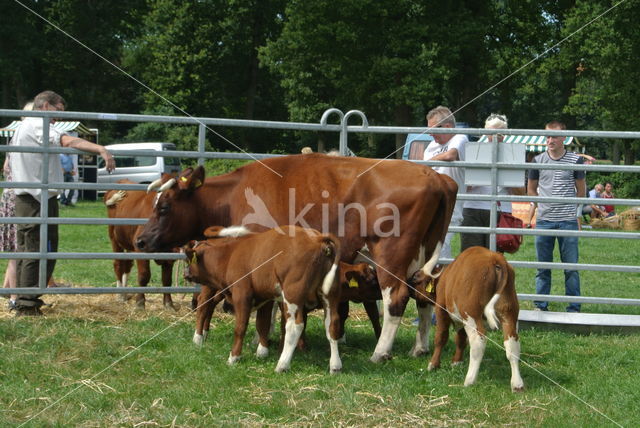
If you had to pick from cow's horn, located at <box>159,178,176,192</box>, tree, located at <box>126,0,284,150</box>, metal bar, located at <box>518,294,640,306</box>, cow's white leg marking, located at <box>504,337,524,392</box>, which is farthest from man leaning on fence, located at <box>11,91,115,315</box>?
tree, located at <box>126,0,284,150</box>

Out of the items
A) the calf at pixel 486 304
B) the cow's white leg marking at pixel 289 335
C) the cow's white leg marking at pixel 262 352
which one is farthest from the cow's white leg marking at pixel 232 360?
the calf at pixel 486 304

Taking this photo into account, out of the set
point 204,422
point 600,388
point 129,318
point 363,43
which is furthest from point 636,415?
point 363,43

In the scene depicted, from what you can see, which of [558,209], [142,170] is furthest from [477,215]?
[142,170]

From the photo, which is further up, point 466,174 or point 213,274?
point 466,174

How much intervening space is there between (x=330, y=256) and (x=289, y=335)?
2.23ft

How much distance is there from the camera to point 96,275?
39.7ft

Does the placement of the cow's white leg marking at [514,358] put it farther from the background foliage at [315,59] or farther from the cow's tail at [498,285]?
the background foliage at [315,59]

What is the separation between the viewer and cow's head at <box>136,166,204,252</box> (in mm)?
7711

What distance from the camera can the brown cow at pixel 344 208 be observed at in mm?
7164

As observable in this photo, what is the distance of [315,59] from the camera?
3847 cm

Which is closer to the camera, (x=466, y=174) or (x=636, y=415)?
(x=636, y=415)

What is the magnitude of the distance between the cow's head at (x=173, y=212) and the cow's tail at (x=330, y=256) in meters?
1.71

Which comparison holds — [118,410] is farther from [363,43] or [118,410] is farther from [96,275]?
[363,43]

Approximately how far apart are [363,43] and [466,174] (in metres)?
27.6
